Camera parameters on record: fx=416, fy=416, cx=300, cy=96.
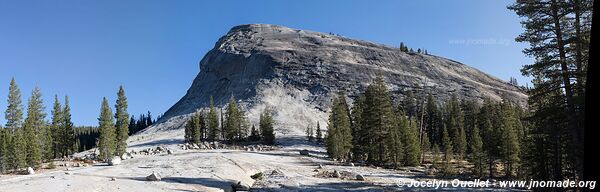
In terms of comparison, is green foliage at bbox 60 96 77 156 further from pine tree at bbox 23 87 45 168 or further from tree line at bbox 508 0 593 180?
tree line at bbox 508 0 593 180

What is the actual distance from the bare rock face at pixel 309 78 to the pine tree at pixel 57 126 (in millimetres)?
52822

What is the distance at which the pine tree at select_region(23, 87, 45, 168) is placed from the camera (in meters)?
51.1

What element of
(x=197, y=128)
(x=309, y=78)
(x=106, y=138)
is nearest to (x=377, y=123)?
(x=106, y=138)

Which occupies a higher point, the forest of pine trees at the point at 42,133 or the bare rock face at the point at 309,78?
the bare rock face at the point at 309,78

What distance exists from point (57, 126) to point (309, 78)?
10267 centimetres

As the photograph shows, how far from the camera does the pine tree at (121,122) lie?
5812 cm

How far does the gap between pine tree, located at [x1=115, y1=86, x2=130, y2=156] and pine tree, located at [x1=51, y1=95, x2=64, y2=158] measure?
21380 mm

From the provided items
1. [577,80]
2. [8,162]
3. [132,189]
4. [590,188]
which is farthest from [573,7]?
[8,162]

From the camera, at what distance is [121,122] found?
6034cm

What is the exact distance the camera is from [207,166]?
30.7 metres

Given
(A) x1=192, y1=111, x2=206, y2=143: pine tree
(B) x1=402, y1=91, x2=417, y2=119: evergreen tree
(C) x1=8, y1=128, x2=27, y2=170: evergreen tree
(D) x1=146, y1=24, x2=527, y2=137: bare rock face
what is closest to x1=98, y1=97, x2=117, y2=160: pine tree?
(C) x1=8, y1=128, x2=27, y2=170: evergreen tree

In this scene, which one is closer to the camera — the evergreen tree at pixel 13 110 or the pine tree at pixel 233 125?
the evergreen tree at pixel 13 110

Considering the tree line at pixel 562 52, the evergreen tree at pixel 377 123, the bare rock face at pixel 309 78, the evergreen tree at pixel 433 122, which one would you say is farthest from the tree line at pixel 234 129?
the tree line at pixel 562 52

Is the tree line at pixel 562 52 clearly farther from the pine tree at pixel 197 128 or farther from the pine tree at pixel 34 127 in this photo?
the pine tree at pixel 197 128
